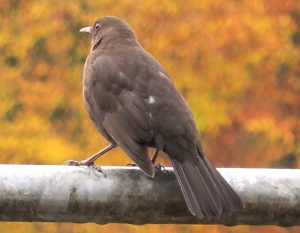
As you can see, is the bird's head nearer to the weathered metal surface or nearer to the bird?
the bird

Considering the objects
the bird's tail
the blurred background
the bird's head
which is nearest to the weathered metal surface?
the bird's tail

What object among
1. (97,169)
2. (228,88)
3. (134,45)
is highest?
(97,169)

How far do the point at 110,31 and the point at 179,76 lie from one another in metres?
3.55

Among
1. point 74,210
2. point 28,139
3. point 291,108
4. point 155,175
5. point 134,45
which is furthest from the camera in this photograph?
point 291,108

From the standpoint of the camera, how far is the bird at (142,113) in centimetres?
351

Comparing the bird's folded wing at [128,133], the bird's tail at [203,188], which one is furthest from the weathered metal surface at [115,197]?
the bird's folded wing at [128,133]

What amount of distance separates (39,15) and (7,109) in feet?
3.63

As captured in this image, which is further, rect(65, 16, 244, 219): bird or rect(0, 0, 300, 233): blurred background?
rect(0, 0, 300, 233): blurred background

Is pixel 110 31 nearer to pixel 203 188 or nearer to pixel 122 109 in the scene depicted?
pixel 122 109

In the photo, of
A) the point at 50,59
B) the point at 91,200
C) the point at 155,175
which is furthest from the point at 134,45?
the point at 50,59

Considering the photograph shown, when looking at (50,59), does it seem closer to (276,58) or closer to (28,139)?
(28,139)

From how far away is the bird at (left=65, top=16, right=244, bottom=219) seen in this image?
3.51 metres

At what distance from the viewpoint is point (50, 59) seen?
929 centimetres

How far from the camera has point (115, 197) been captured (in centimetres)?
260
